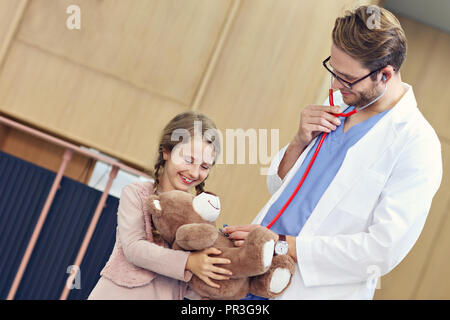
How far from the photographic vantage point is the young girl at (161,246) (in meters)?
1.15

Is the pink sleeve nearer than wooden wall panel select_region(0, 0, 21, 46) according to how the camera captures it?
Yes

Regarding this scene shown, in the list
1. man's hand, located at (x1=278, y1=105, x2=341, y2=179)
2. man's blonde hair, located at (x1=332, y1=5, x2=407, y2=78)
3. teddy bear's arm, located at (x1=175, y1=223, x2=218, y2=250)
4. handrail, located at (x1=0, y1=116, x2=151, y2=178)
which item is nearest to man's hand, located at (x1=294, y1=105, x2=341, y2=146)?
man's hand, located at (x1=278, y1=105, x2=341, y2=179)

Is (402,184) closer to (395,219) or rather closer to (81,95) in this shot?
(395,219)

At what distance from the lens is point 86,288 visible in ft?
9.30

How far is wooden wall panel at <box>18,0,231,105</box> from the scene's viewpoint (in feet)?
9.29

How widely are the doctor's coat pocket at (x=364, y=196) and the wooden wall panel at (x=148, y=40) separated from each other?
167 centimetres

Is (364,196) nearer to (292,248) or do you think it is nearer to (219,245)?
(292,248)

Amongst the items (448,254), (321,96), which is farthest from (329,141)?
(448,254)

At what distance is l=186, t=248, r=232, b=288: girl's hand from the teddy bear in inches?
0.5

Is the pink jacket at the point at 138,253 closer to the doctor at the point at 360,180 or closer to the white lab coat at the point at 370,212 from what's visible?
the doctor at the point at 360,180

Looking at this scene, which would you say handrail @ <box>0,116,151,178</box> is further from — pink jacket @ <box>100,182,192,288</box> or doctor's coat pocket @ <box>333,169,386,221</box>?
doctor's coat pocket @ <box>333,169,386,221</box>

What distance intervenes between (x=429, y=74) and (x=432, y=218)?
883 millimetres

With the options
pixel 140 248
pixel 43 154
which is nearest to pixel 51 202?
pixel 43 154
